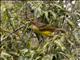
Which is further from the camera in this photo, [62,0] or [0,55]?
[62,0]

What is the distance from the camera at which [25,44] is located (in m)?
1.63

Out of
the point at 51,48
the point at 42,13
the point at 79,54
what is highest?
the point at 42,13

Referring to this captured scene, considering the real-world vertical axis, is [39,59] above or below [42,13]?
below

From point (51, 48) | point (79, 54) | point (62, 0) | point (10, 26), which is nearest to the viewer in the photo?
point (51, 48)

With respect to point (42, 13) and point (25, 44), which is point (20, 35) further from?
point (42, 13)

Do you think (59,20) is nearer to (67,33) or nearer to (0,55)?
(67,33)

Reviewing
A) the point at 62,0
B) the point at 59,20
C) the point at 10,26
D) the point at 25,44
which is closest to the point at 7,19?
the point at 10,26

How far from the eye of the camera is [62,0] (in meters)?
1.92

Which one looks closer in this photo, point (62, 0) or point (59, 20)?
point (59, 20)

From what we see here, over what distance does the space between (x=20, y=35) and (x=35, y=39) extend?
9 cm

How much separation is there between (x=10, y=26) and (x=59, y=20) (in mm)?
301

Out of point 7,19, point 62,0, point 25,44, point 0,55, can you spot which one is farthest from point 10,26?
point 62,0

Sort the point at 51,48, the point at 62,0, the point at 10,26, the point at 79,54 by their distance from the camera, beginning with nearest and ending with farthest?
the point at 51,48 < the point at 79,54 < the point at 10,26 < the point at 62,0

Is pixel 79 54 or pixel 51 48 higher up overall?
pixel 51 48
